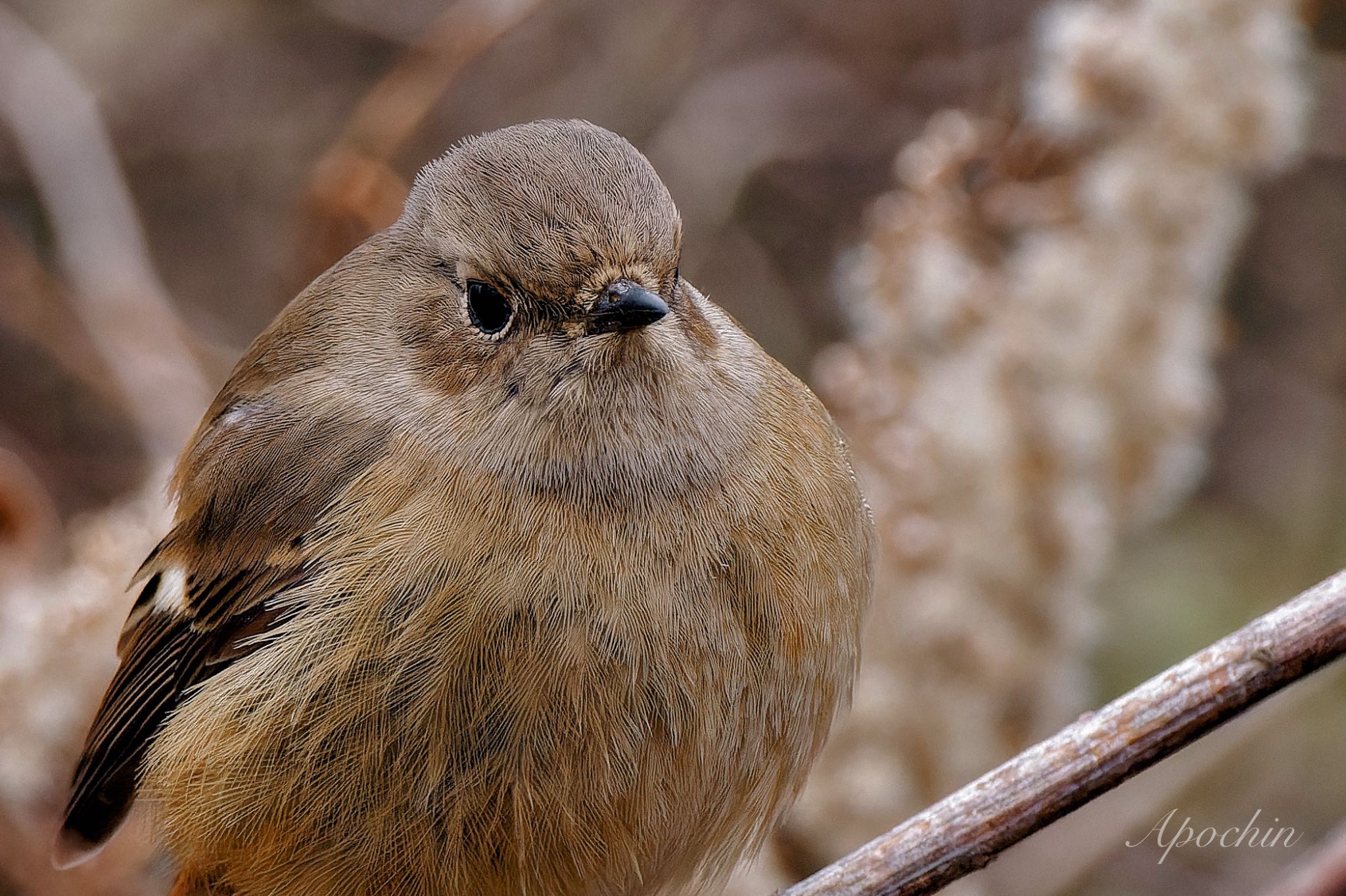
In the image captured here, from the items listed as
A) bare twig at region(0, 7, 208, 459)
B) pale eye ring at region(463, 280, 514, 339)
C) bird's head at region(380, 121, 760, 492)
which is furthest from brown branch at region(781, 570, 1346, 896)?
bare twig at region(0, 7, 208, 459)

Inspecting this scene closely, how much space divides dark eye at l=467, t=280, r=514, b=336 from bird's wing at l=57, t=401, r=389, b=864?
0.96 feet

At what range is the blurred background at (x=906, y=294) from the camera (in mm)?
3773

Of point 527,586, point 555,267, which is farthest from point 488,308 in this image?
point 527,586

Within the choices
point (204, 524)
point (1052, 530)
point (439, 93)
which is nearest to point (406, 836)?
point (204, 524)

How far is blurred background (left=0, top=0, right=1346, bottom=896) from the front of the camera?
3.77 metres

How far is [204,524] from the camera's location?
323 cm

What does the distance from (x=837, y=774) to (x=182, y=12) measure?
4517mm

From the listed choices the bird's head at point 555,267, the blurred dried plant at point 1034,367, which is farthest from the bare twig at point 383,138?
the blurred dried plant at point 1034,367

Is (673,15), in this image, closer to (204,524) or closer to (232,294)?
(232,294)

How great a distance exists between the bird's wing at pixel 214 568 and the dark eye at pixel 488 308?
0.96 feet

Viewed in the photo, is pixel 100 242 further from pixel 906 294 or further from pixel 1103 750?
pixel 1103 750

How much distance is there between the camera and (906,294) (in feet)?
12.6

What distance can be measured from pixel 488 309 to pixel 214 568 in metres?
0.86

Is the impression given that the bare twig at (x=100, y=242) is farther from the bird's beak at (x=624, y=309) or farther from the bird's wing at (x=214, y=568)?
the bird's beak at (x=624, y=309)
